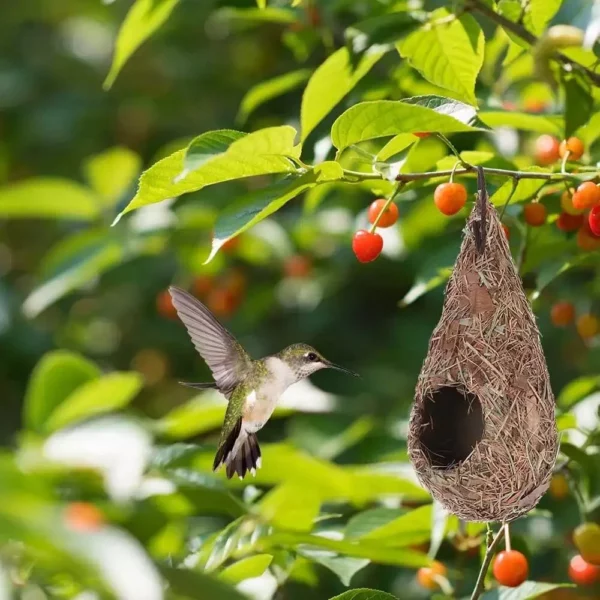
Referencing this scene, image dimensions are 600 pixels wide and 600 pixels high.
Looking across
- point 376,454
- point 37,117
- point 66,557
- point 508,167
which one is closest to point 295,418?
point 376,454

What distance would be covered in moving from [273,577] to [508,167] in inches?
43.6

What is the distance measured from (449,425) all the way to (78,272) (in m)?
1.67

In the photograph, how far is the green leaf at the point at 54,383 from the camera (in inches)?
108

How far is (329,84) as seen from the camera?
227cm

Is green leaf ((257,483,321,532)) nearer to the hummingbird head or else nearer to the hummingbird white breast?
the hummingbird white breast

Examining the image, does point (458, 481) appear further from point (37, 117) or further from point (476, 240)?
point (37, 117)

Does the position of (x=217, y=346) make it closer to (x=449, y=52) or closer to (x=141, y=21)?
(x=449, y=52)

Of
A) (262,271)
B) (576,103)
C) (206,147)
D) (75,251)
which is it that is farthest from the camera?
(262,271)

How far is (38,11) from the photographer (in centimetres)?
595

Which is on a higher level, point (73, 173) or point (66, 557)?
point (66, 557)

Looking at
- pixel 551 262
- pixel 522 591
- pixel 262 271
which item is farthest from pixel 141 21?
pixel 262 271

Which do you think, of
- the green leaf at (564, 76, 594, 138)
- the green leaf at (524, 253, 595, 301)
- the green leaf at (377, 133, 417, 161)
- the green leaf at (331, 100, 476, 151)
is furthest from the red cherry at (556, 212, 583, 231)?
the green leaf at (331, 100, 476, 151)

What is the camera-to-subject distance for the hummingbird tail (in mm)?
1850

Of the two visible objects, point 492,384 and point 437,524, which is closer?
point 492,384
